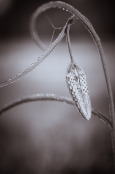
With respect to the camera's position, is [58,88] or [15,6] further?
[15,6]

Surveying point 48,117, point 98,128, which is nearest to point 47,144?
point 98,128

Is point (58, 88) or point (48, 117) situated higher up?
point (58, 88)

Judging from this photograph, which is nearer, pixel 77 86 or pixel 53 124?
pixel 77 86

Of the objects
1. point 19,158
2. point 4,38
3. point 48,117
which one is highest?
point 4,38

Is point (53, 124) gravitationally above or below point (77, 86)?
above

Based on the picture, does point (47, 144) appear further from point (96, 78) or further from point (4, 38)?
point (4, 38)

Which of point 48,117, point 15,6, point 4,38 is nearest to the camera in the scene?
point 48,117

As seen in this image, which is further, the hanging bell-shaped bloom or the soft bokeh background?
the soft bokeh background

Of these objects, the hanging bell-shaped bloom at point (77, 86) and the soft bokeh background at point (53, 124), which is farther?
the soft bokeh background at point (53, 124)
